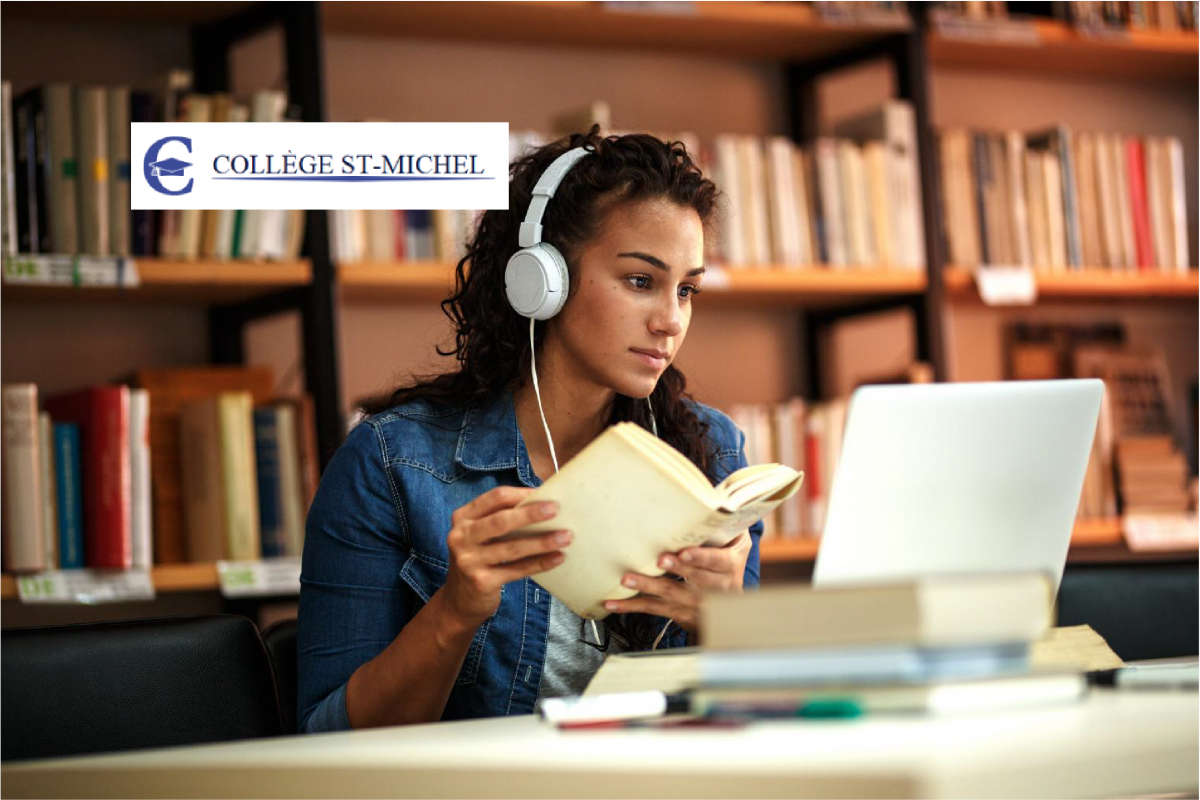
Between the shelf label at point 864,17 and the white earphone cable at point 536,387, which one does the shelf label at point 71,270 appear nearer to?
the white earphone cable at point 536,387

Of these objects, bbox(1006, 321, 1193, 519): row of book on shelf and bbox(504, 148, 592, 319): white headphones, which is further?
bbox(1006, 321, 1193, 519): row of book on shelf

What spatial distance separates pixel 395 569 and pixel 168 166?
488 mm

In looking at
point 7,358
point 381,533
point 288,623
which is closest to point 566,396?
point 381,533

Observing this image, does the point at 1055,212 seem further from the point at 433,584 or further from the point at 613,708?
the point at 613,708

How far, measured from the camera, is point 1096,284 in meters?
2.78

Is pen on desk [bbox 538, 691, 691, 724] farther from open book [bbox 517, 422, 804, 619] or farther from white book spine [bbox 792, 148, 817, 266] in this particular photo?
white book spine [bbox 792, 148, 817, 266]

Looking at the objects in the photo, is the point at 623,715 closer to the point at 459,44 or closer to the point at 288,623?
the point at 288,623

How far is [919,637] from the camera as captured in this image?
27.0 inches

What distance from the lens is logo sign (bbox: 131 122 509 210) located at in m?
1.11

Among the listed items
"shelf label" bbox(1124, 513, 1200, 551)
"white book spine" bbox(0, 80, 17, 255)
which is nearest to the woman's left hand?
"white book spine" bbox(0, 80, 17, 255)

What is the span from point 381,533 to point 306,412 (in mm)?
863

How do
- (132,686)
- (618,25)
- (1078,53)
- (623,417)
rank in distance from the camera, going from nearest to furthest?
(132,686) → (623,417) → (618,25) → (1078,53)

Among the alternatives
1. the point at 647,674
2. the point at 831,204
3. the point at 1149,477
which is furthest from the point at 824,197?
the point at 647,674

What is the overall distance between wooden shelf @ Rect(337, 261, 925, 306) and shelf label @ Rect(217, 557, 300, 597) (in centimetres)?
48
